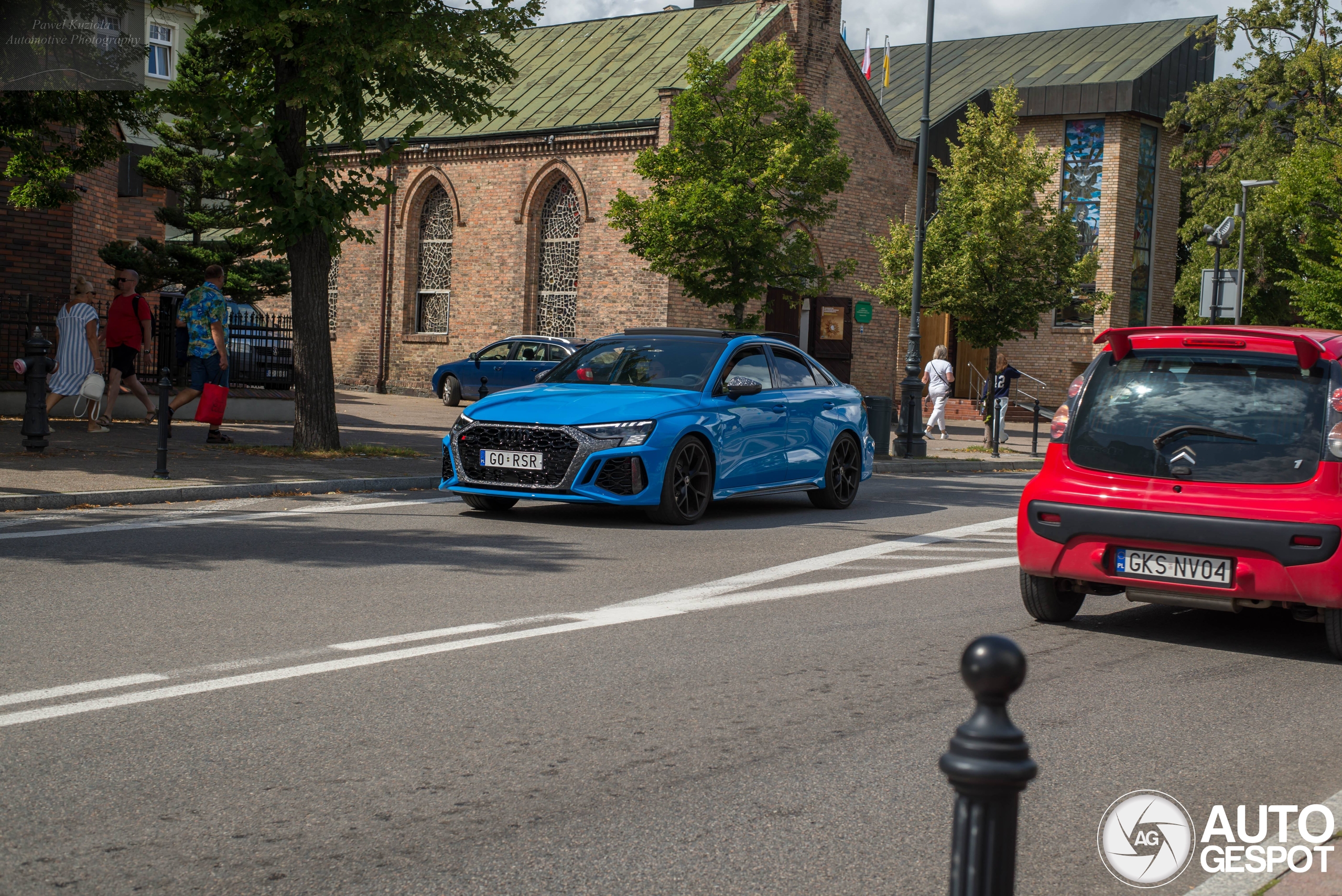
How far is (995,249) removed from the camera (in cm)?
2814

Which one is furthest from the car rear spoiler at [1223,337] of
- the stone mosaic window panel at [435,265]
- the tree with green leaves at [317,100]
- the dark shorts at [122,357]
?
the stone mosaic window panel at [435,265]

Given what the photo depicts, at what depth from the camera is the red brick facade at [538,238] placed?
33.2 m

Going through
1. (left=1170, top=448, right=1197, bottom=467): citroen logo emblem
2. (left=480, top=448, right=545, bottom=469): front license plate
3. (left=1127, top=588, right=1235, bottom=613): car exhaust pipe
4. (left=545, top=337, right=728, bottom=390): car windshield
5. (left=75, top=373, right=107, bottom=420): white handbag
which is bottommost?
(left=1127, top=588, right=1235, bottom=613): car exhaust pipe

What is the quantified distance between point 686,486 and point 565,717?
268 inches

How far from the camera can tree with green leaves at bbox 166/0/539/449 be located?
14.9 metres

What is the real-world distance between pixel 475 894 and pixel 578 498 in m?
8.00

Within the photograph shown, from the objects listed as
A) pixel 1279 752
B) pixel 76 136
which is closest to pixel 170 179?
pixel 76 136

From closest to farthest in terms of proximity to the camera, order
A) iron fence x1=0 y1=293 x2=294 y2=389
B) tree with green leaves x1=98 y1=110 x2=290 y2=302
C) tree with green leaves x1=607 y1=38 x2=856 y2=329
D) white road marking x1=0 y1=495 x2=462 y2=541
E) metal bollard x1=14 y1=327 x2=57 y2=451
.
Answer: white road marking x1=0 y1=495 x2=462 y2=541 → metal bollard x1=14 y1=327 x2=57 y2=451 → iron fence x1=0 y1=293 x2=294 y2=389 → tree with green leaves x1=607 y1=38 x2=856 y2=329 → tree with green leaves x1=98 y1=110 x2=290 y2=302

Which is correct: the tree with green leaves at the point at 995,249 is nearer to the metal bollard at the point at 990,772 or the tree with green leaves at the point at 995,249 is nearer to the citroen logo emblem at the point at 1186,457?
the citroen logo emblem at the point at 1186,457

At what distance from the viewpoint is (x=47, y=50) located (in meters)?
16.9

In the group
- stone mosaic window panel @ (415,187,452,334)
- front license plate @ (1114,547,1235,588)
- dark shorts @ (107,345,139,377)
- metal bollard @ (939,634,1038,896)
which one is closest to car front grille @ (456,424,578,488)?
front license plate @ (1114,547,1235,588)

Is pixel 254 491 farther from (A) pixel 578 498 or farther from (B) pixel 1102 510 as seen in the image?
(B) pixel 1102 510

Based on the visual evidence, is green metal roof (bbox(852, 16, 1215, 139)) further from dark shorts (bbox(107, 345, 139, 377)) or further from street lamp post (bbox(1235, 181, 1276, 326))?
dark shorts (bbox(107, 345, 139, 377))

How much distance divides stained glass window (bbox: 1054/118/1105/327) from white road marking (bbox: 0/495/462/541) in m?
36.2
